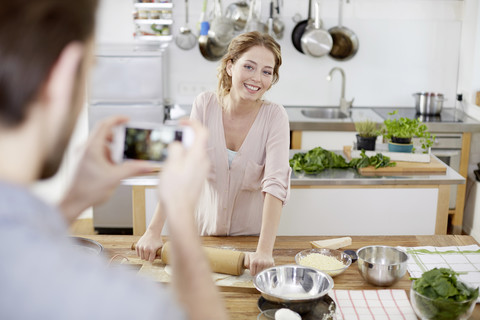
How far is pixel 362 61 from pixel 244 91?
9.44ft

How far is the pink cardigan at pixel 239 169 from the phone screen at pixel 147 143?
1.14 m

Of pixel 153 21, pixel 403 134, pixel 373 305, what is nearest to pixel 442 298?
pixel 373 305

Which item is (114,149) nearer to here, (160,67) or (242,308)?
(242,308)

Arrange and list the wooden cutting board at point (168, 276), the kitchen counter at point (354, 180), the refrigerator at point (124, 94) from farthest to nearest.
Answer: the refrigerator at point (124, 94) → the kitchen counter at point (354, 180) → the wooden cutting board at point (168, 276)

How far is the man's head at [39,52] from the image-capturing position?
566 millimetres

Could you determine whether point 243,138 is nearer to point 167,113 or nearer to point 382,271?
point 382,271

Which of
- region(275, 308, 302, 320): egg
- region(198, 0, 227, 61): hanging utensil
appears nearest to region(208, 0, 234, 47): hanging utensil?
region(198, 0, 227, 61): hanging utensil

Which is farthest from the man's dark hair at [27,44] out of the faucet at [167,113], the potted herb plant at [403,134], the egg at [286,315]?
the faucet at [167,113]

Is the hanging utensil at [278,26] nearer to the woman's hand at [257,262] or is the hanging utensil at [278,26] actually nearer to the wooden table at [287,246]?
the wooden table at [287,246]

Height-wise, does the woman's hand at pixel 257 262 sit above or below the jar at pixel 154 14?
below

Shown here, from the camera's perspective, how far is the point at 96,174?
937 millimetres

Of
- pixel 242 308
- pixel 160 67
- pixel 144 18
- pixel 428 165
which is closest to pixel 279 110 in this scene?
pixel 242 308

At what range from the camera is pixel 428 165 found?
3119 millimetres

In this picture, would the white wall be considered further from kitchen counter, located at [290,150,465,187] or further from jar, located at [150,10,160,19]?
kitchen counter, located at [290,150,465,187]
